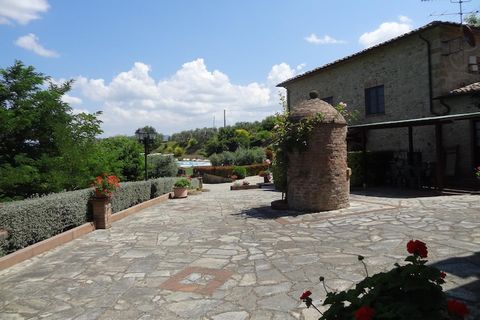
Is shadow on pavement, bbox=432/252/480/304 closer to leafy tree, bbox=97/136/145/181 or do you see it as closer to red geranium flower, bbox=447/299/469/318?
red geranium flower, bbox=447/299/469/318

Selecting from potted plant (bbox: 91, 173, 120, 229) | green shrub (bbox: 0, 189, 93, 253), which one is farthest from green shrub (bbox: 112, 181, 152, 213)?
green shrub (bbox: 0, 189, 93, 253)

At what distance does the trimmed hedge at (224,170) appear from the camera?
2926 centimetres

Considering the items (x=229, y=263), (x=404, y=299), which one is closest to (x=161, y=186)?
(x=229, y=263)

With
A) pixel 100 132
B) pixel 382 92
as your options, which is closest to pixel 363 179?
pixel 382 92

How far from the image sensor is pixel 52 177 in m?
9.51

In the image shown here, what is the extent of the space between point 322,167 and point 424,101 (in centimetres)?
765

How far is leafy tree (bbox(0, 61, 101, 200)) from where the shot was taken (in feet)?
30.4

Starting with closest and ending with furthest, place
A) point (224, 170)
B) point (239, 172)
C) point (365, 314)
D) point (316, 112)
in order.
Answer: point (365, 314), point (316, 112), point (239, 172), point (224, 170)

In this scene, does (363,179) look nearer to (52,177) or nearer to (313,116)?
(313,116)

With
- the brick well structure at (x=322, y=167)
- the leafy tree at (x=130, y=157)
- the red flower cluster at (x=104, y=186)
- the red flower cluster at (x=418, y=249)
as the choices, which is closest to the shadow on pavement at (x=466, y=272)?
the red flower cluster at (x=418, y=249)

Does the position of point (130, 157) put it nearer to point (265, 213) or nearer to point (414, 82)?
point (265, 213)

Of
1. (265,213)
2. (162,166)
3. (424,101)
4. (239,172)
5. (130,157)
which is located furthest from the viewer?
(239,172)

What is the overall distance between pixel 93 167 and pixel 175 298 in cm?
782

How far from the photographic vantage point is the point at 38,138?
33.6 ft
